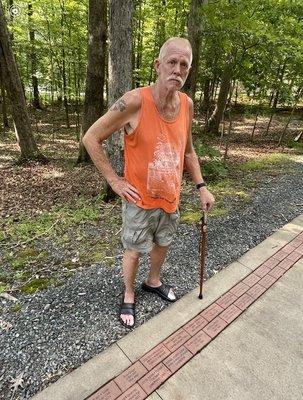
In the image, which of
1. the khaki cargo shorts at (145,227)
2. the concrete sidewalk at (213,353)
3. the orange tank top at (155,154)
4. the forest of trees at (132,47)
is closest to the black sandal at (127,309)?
the concrete sidewalk at (213,353)

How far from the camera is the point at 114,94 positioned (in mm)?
4422

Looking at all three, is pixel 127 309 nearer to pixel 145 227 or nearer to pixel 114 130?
pixel 145 227

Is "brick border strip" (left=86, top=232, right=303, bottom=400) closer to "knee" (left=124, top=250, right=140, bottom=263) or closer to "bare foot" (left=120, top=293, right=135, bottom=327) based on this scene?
"bare foot" (left=120, top=293, right=135, bottom=327)

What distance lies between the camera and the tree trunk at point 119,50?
4.06m

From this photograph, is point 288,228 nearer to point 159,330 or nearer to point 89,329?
point 159,330

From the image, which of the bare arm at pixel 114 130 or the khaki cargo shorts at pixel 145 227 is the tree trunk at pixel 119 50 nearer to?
the khaki cargo shorts at pixel 145 227

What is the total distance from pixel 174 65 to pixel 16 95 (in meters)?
6.43

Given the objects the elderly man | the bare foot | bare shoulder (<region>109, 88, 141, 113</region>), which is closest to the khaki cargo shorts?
the elderly man

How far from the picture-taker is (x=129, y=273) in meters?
2.59

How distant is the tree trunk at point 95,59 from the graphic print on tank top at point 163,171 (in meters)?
5.20

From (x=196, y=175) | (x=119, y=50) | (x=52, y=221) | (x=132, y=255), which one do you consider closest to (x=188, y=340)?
(x=132, y=255)

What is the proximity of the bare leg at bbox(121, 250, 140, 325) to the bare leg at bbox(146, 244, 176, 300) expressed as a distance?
22 cm

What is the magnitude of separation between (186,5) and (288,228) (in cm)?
738

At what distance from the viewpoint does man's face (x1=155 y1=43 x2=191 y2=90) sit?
6.48ft
